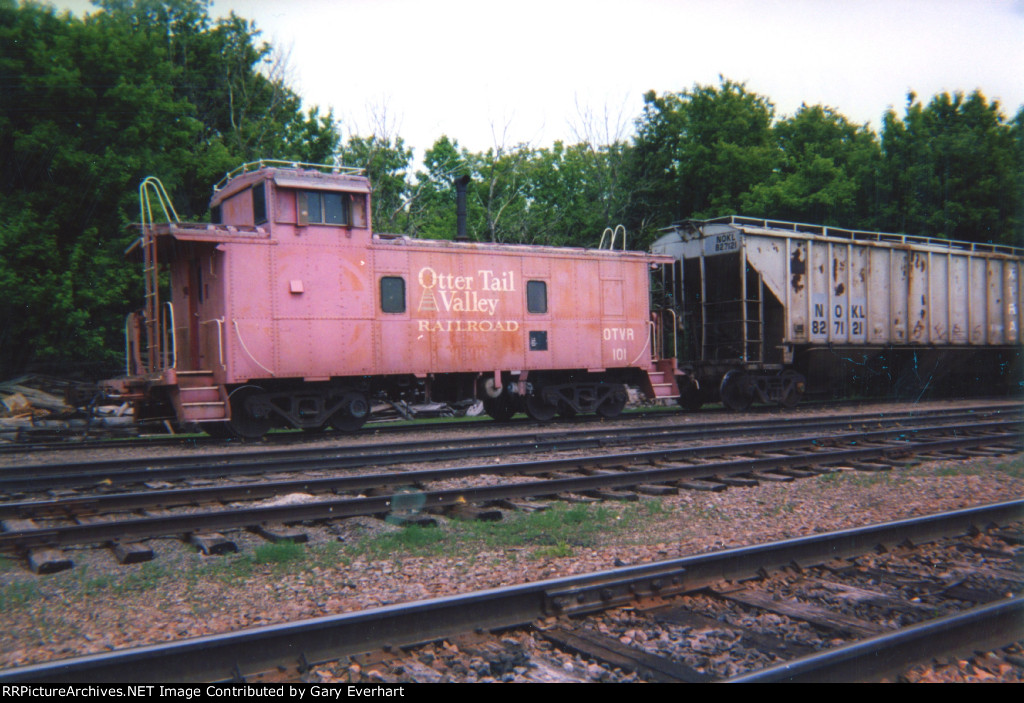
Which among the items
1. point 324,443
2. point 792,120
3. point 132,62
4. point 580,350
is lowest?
point 324,443

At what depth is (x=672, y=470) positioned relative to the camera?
8.32 metres

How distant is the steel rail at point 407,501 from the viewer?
19.0ft

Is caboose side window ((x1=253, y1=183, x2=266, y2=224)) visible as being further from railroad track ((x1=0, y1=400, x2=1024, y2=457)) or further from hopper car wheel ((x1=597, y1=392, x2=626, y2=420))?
hopper car wheel ((x1=597, y1=392, x2=626, y2=420))

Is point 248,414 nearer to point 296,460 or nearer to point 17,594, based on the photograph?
point 296,460

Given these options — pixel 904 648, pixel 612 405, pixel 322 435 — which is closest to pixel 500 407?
pixel 612 405

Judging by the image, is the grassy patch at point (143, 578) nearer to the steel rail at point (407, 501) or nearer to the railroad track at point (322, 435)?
the steel rail at point (407, 501)

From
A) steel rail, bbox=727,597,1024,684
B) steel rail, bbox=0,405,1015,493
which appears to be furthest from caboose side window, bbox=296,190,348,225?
steel rail, bbox=727,597,1024,684

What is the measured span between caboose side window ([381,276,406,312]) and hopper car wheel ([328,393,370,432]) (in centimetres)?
175

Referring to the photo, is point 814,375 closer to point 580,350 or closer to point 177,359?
point 580,350

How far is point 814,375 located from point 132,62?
2029 centimetres

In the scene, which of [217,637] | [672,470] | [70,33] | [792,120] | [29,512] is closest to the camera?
[217,637]

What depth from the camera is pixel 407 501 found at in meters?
6.89
